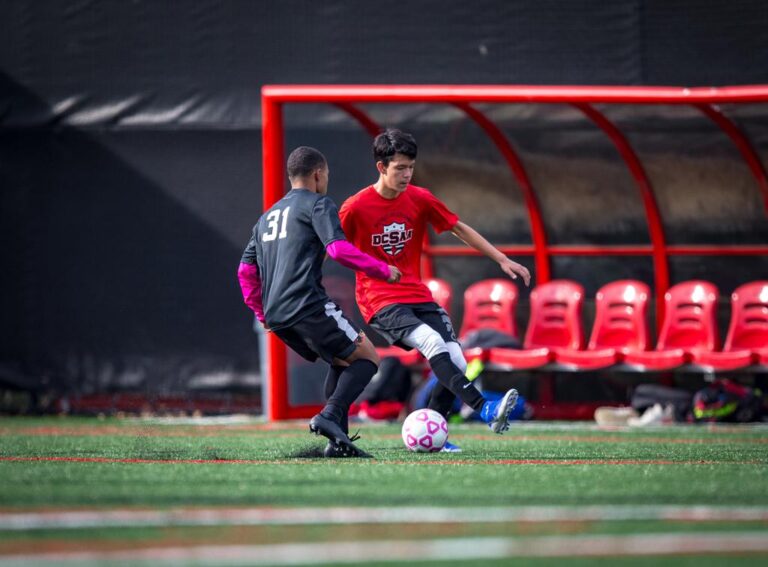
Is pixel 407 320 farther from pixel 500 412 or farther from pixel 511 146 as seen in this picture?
pixel 511 146

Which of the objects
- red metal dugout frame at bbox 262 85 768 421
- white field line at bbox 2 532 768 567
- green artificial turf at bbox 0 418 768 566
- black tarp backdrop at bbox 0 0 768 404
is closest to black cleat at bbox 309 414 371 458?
green artificial turf at bbox 0 418 768 566

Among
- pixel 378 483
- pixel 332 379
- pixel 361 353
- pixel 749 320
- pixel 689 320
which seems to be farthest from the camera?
pixel 689 320

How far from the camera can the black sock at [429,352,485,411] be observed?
769 cm

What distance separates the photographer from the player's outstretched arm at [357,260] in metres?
7.27

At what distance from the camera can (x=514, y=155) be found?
1351 centimetres

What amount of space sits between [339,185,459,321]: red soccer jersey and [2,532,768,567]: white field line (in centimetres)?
379

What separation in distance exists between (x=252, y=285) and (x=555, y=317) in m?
5.83

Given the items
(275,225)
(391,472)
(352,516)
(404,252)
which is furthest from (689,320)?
(352,516)

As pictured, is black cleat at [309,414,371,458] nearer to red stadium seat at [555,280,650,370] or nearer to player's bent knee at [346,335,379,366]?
player's bent knee at [346,335,379,366]

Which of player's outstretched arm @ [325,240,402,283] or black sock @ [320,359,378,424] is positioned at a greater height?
player's outstretched arm @ [325,240,402,283]

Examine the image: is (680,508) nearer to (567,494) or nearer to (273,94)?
(567,494)

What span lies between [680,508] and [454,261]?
30.0 ft

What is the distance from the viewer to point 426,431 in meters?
7.91

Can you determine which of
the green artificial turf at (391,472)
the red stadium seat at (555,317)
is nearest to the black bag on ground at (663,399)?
the red stadium seat at (555,317)
